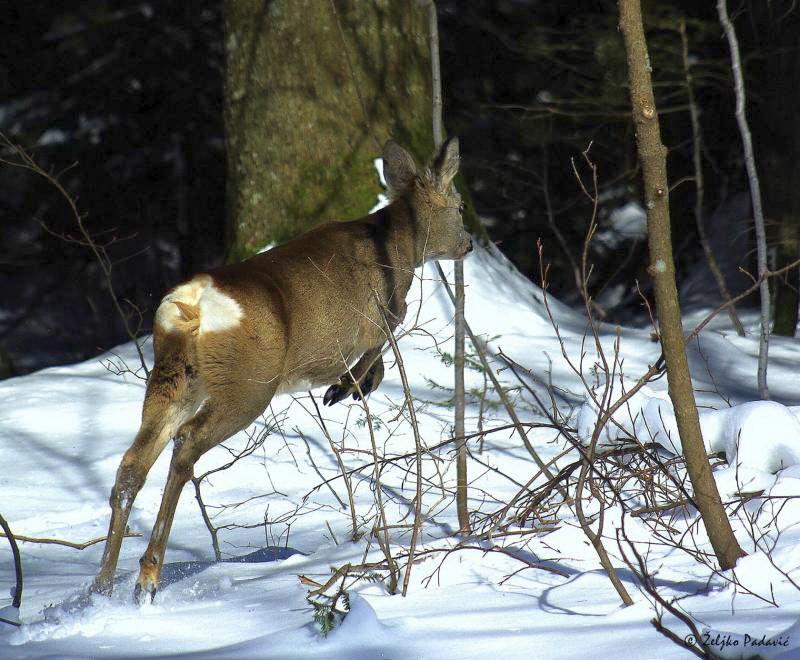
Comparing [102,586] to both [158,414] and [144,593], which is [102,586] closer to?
[144,593]

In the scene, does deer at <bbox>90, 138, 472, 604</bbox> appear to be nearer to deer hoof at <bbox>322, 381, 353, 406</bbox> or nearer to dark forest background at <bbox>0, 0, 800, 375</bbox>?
deer hoof at <bbox>322, 381, 353, 406</bbox>

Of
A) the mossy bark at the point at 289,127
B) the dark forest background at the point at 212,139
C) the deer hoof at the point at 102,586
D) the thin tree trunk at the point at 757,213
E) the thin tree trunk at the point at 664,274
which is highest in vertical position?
the dark forest background at the point at 212,139

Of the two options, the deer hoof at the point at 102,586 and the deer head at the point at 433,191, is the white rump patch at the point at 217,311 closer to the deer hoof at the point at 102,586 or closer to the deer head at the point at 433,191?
the deer hoof at the point at 102,586

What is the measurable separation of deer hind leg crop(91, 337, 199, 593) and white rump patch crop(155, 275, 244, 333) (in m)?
0.09

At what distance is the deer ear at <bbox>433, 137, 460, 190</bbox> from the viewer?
6.51 meters

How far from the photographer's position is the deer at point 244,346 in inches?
171

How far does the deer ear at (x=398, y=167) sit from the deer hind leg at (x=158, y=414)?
2.61 meters

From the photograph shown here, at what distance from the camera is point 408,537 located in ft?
17.5

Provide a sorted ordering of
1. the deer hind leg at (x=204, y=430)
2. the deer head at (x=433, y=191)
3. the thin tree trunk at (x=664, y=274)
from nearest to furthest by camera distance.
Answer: the thin tree trunk at (x=664, y=274) < the deer hind leg at (x=204, y=430) < the deer head at (x=433, y=191)

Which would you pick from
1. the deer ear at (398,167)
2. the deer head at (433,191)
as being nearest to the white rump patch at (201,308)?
the deer head at (433,191)

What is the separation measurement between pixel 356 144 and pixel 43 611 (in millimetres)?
5766

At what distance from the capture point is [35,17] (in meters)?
14.0

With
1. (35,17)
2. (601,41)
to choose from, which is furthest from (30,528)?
(35,17)

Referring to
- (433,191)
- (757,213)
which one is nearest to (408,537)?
(433,191)
